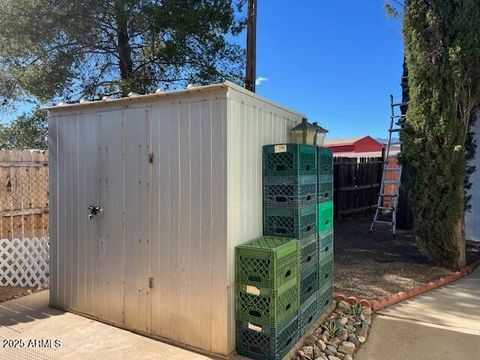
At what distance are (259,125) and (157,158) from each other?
3.08 ft

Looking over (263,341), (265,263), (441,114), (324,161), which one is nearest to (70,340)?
(263,341)

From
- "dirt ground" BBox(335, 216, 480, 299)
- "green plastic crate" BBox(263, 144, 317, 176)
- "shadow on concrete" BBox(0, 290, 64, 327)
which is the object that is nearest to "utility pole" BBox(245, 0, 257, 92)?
"dirt ground" BBox(335, 216, 480, 299)

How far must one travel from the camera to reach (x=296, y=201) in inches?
122

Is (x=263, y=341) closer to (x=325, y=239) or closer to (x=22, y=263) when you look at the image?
(x=325, y=239)

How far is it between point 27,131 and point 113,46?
282 centimetres

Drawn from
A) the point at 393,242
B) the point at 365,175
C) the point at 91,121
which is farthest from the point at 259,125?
the point at 365,175

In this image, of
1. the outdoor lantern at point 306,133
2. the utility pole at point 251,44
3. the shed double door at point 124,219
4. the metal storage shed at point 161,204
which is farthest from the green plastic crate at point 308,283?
the utility pole at point 251,44

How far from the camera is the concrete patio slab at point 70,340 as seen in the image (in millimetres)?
2908

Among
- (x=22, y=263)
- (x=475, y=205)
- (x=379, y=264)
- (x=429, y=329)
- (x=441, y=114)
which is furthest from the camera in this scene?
(x=475, y=205)

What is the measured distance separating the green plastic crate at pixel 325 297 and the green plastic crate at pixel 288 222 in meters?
0.82

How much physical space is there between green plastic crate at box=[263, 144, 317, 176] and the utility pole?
4.54 metres

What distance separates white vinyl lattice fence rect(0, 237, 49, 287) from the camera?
483 centimetres

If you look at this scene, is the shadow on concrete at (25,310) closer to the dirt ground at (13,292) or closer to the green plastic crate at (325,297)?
the dirt ground at (13,292)

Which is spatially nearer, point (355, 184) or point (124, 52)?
point (124, 52)
